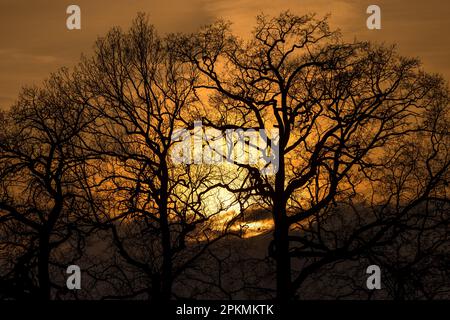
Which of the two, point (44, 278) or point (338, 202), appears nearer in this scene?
point (44, 278)

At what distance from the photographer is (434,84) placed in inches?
1053

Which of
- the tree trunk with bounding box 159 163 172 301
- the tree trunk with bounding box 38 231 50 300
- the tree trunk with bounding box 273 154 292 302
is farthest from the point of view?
the tree trunk with bounding box 159 163 172 301

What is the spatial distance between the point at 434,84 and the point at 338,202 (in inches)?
204

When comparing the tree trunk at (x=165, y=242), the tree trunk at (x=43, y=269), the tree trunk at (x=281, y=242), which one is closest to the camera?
the tree trunk at (x=43, y=269)

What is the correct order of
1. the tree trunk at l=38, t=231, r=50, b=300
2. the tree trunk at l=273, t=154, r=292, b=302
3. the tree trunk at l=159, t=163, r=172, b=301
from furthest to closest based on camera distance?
the tree trunk at l=159, t=163, r=172, b=301, the tree trunk at l=273, t=154, r=292, b=302, the tree trunk at l=38, t=231, r=50, b=300

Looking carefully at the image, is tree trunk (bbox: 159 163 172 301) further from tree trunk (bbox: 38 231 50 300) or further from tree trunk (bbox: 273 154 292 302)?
tree trunk (bbox: 38 231 50 300)

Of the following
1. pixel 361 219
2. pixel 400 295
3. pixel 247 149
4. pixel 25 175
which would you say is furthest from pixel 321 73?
pixel 25 175

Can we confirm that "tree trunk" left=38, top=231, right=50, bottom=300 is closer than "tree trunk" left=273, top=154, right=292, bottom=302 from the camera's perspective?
Yes

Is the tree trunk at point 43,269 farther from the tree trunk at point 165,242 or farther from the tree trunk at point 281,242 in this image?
the tree trunk at point 281,242

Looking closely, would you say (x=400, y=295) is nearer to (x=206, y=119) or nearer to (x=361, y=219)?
(x=361, y=219)

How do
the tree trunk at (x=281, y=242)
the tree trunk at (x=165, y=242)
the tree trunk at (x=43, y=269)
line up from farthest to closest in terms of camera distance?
the tree trunk at (x=165, y=242) → the tree trunk at (x=281, y=242) → the tree trunk at (x=43, y=269)

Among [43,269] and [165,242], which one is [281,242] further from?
[43,269]
